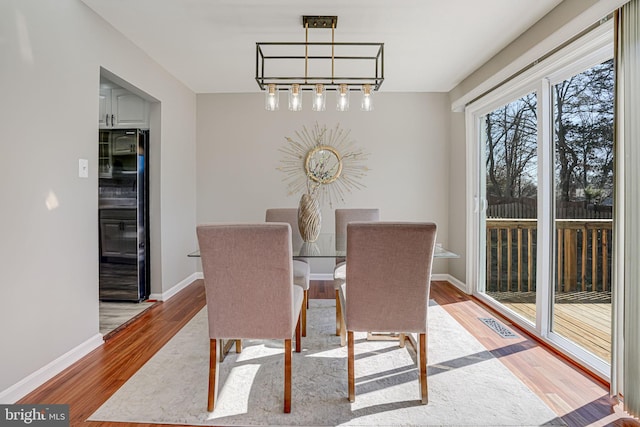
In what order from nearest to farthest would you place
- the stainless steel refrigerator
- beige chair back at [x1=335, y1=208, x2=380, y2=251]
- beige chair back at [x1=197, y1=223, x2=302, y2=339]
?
beige chair back at [x1=197, y1=223, x2=302, y2=339] → beige chair back at [x1=335, y1=208, x2=380, y2=251] → the stainless steel refrigerator

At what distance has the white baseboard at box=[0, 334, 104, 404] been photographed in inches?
69.7

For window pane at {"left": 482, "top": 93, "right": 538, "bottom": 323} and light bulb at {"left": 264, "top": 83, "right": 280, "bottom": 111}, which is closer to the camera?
light bulb at {"left": 264, "top": 83, "right": 280, "bottom": 111}

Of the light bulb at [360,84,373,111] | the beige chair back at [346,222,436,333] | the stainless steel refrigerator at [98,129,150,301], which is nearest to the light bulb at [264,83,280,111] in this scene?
the light bulb at [360,84,373,111]

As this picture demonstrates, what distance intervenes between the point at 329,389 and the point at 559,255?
1.92m

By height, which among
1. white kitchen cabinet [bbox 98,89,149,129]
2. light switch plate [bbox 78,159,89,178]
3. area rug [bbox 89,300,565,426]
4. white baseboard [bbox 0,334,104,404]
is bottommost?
area rug [bbox 89,300,565,426]

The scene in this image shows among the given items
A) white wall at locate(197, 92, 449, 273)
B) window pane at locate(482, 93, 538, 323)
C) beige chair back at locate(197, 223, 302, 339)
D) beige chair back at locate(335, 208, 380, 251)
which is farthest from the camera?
white wall at locate(197, 92, 449, 273)

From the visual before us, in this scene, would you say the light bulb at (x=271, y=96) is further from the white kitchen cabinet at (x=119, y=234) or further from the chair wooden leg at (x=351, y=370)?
the white kitchen cabinet at (x=119, y=234)

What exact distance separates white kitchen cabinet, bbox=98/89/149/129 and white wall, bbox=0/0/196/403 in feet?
2.22

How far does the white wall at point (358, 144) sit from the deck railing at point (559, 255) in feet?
3.40

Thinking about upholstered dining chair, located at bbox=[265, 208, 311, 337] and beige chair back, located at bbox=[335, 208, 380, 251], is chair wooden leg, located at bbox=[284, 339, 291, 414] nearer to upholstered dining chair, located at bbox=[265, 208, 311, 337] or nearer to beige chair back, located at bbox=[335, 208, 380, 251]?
upholstered dining chair, located at bbox=[265, 208, 311, 337]

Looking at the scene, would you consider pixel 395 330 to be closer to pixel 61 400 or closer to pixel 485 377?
pixel 485 377

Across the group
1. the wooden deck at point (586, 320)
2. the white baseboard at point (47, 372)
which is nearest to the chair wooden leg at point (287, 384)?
the white baseboard at point (47, 372)

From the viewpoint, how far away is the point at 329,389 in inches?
75.5

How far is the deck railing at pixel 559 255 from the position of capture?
2156mm
